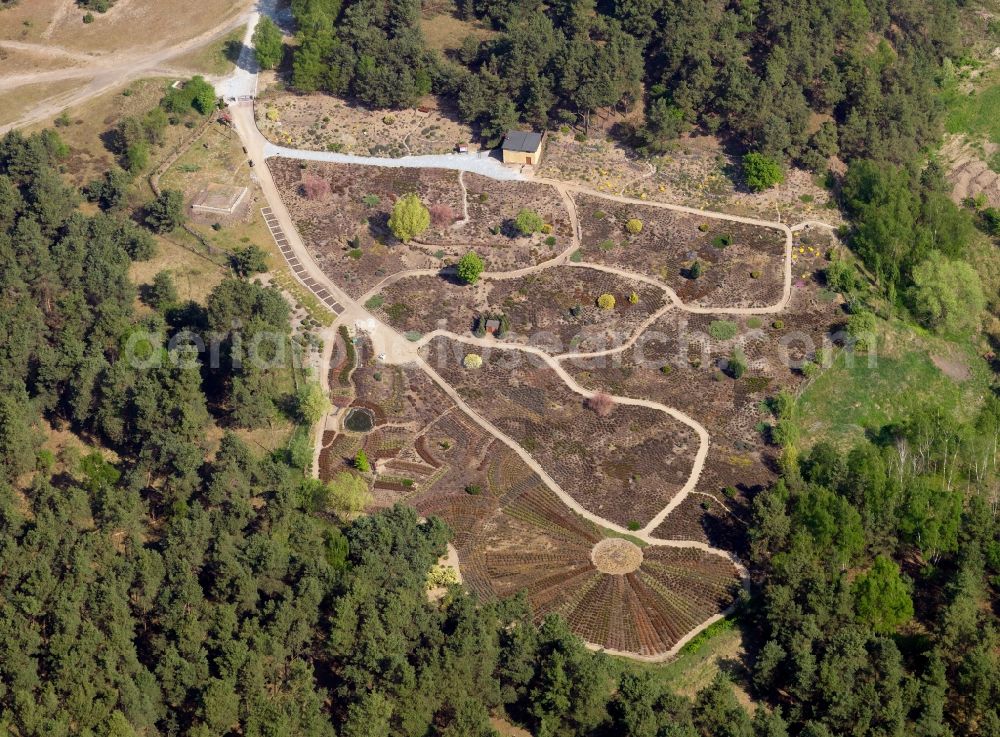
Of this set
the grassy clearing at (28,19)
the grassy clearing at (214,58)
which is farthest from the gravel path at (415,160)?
the grassy clearing at (28,19)

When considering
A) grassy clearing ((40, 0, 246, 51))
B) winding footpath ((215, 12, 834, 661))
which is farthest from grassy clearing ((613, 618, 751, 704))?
grassy clearing ((40, 0, 246, 51))

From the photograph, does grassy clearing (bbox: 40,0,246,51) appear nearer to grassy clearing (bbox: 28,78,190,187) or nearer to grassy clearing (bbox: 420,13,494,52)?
grassy clearing (bbox: 28,78,190,187)

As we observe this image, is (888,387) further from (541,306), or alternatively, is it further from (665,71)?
(665,71)

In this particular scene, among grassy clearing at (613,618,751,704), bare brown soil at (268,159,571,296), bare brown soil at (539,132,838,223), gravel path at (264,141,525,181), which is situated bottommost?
grassy clearing at (613,618,751,704)

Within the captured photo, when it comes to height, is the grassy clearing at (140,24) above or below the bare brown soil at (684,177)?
above

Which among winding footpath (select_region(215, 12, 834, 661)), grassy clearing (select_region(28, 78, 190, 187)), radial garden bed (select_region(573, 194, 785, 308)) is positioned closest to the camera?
winding footpath (select_region(215, 12, 834, 661))

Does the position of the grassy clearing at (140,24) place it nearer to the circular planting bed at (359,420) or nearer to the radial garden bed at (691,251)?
the radial garden bed at (691,251)

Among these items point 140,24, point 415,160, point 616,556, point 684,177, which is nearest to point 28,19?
point 140,24
